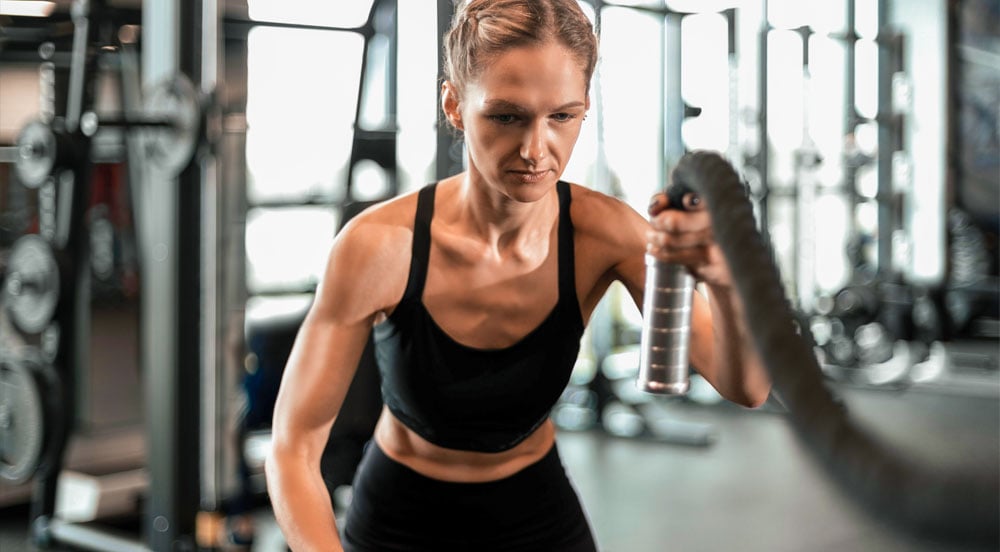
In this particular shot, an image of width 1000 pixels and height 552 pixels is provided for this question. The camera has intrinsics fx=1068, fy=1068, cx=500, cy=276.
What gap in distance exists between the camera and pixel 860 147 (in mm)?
7578

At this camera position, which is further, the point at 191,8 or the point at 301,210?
the point at 301,210

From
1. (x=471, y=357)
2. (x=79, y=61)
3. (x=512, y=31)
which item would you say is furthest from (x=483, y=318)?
(x=79, y=61)

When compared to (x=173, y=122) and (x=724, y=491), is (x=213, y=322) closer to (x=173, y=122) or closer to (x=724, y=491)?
(x=173, y=122)

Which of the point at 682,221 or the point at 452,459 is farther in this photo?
the point at 452,459

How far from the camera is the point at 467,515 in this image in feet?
4.89

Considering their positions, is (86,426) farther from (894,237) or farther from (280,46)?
(894,237)

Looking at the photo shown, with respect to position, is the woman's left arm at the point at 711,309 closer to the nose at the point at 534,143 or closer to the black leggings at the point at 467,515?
the nose at the point at 534,143

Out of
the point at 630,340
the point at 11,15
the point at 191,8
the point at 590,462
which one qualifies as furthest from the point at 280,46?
the point at 630,340

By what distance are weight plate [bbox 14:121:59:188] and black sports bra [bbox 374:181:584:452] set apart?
93.9 inches

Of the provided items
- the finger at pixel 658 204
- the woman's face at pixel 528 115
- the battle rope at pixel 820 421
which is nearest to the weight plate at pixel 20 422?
the woman's face at pixel 528 115

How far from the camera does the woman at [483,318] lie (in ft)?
3.60

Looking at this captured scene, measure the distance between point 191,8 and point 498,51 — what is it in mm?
2576

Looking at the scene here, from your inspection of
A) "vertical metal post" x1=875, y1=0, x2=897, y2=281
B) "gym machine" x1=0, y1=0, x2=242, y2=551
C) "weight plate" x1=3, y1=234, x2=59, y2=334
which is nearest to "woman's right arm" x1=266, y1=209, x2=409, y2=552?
"gym machine" x1=0, y1=0, x2=242, y2=551

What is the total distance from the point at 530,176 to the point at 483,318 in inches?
12.2
